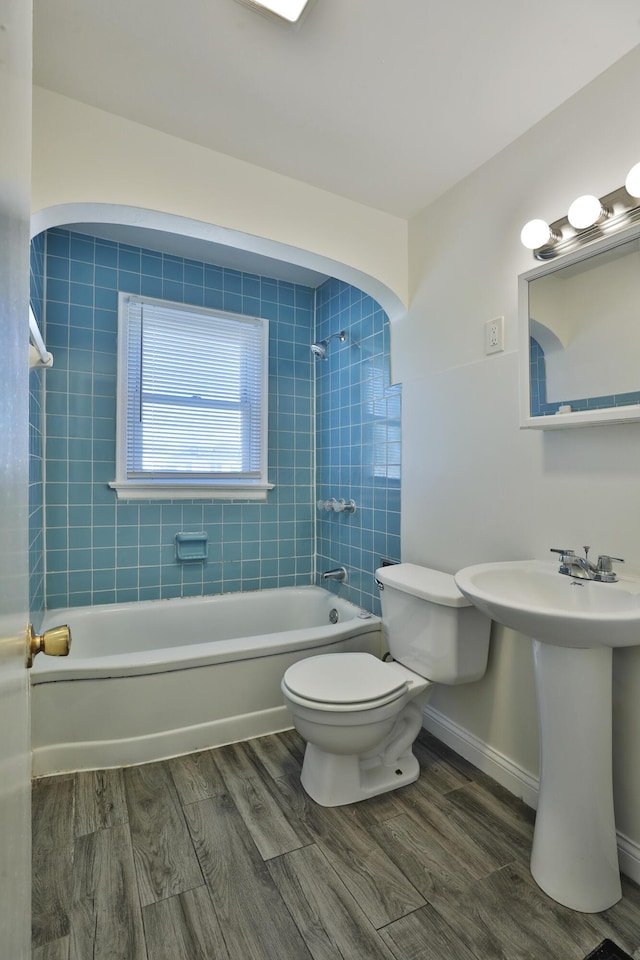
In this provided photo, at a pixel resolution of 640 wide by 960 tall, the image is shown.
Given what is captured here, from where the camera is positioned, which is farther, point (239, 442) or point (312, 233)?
point (239, 442)

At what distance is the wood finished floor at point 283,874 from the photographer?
1116mm

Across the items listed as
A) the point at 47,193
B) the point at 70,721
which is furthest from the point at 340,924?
the point at 47,193

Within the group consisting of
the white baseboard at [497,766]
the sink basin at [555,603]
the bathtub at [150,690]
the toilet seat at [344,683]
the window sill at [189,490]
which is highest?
the window sill at [189,490]

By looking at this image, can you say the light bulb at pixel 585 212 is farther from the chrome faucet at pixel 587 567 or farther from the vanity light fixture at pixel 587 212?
the chrome faucet at pixel 587 567

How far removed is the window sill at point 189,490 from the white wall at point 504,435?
1.09 meters

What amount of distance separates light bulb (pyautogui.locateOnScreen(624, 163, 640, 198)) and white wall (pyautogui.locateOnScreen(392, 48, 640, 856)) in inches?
5.2

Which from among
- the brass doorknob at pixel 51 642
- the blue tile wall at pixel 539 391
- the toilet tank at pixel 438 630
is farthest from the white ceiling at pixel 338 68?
the toilet tank at pixel 438 630

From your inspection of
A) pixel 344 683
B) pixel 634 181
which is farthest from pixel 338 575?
pixel 634 181

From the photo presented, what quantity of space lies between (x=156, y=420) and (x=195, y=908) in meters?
2.20

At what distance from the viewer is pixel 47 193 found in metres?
1.49

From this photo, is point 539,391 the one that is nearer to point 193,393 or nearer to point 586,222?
point 586,222

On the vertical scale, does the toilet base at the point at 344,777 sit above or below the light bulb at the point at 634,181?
below

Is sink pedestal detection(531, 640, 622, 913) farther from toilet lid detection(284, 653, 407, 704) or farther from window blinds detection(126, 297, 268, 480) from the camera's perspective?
window blinds detection(126, 297, 268, 480)

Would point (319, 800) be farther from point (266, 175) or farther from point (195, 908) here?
point (266, 175)
